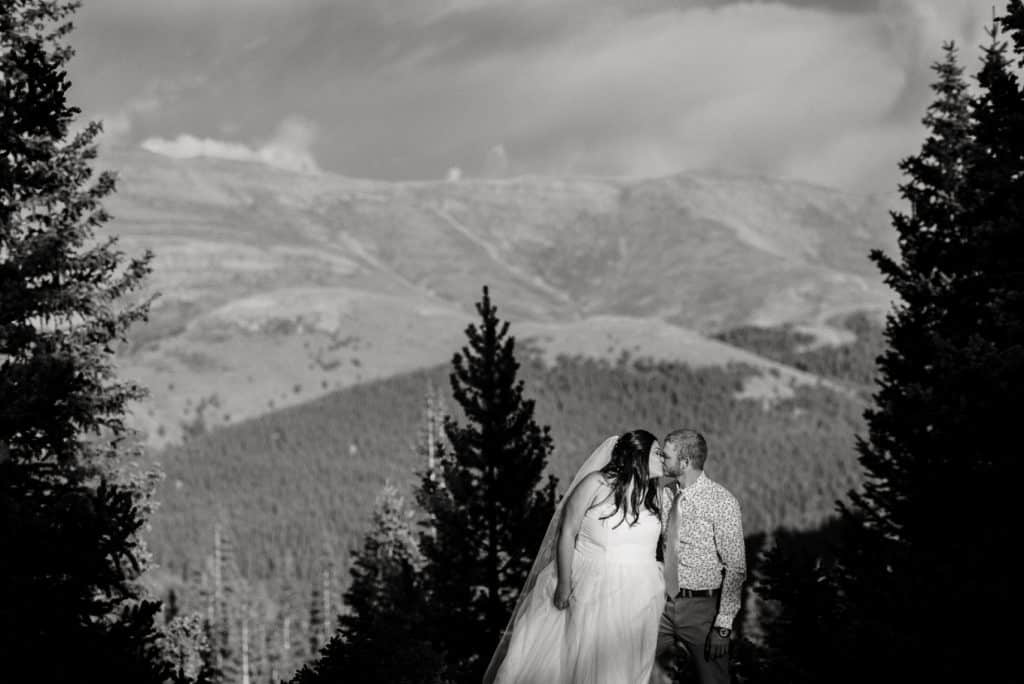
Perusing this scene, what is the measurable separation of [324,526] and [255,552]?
1092 cm

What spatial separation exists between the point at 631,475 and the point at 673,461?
665 mm

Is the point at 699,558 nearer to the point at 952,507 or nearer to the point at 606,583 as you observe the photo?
the point at 606,583

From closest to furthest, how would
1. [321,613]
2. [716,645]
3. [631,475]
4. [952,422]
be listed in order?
[631,475], [716,645], [952,422], [321,613]

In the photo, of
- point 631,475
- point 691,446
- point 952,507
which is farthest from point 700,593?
point 952,507

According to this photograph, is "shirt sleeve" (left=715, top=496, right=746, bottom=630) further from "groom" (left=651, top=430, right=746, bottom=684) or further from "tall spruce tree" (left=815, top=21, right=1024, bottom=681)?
"tall spruce tree" (left=815, top=21, right=1024, bottom=681)

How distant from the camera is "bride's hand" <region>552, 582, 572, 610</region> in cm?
742

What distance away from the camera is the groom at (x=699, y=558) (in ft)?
25.3

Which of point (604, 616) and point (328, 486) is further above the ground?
point (604, 616)

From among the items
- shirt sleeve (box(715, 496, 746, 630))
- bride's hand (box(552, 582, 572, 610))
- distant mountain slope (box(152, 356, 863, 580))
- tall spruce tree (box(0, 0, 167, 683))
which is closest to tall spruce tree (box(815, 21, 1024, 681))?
shirt sleeve (box(715, 496, 746, 630))

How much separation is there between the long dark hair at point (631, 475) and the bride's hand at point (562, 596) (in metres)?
0.62

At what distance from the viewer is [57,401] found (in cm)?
1096

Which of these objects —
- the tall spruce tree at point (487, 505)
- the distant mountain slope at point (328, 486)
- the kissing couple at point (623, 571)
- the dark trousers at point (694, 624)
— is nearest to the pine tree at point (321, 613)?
the distant mountain slope at point (328, 486)

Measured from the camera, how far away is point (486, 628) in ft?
59.4

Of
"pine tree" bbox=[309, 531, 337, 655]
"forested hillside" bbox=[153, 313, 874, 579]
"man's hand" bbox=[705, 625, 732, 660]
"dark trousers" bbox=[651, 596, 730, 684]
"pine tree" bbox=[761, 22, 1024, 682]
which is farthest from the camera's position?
"forested hillside" bbox=[153, 313, 874, 579]
